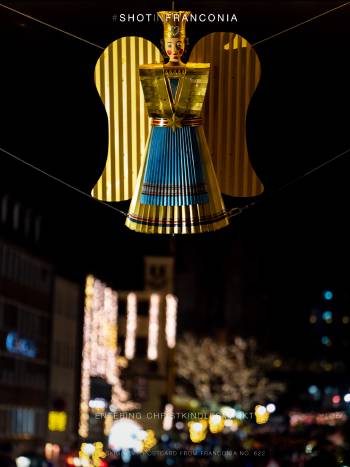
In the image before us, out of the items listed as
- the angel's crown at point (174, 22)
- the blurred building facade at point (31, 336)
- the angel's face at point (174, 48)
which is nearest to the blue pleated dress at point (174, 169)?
the angel's face at point (174, 48)

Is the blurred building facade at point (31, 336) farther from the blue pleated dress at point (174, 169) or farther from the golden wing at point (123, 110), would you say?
the blue pleated dress at point (174, 169)

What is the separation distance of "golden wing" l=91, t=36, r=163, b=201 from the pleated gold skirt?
20 cm

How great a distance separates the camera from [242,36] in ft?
48.8

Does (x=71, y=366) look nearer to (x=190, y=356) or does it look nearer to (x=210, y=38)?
(x=190, y=356)

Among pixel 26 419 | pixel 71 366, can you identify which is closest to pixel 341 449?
pixel 26 419

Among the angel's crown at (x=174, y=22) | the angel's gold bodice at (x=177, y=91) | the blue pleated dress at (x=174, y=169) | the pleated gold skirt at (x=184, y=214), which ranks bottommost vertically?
the pleated gold skirt at (x=184, y=214)

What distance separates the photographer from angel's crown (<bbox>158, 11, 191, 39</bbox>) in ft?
45.8

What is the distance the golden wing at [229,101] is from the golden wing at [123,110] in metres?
0.52

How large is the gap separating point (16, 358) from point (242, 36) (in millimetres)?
58876

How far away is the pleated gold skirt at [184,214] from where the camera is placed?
14.0 m

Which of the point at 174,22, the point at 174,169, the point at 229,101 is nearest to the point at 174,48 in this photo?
the point at 174,22

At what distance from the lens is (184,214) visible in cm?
1403

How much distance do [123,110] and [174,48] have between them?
76 centimetres

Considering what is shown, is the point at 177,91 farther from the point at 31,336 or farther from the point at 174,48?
the point at 31,336
